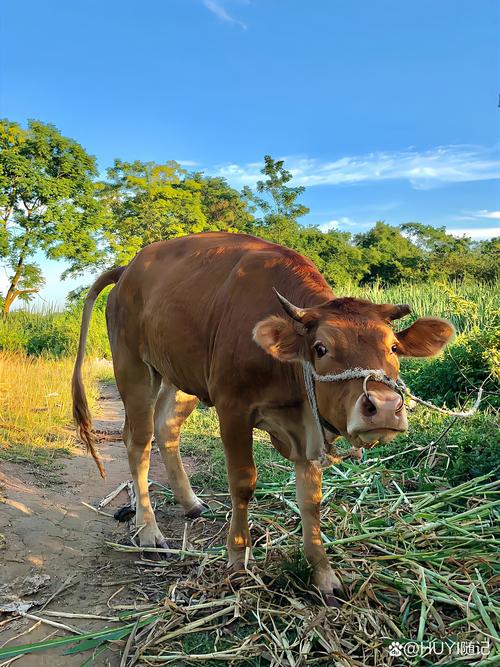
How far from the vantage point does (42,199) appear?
55.1ft

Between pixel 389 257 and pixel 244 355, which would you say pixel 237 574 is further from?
pixel 389 257

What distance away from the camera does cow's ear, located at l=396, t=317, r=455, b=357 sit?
2.51 m

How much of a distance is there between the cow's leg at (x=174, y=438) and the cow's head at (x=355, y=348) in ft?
5.89

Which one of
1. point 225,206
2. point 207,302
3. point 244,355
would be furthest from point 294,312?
point 225,206

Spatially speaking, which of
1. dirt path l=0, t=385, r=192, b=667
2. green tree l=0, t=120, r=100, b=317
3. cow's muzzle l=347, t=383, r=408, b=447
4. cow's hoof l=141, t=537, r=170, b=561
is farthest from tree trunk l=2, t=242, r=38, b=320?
cow's muzzle l=347, t=383, r=408, b=447

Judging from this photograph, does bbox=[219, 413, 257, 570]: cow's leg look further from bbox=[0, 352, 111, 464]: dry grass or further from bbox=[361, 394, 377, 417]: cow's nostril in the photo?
bbox=[0, 352, 111, 464]: dry grass

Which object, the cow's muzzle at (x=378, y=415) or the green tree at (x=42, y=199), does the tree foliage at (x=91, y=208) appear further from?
the cow's muzzle at (x=378, y=415)

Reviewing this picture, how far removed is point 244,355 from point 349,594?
1.32m

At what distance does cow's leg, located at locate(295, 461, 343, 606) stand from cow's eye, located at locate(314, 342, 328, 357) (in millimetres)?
898

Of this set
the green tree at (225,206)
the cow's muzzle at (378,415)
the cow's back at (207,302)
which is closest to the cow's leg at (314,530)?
the cow's back at (207,302)

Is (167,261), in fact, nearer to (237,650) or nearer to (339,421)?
(339,421)

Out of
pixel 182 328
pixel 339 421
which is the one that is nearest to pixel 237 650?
pixel 339 421

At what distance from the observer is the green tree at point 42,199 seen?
16094mm

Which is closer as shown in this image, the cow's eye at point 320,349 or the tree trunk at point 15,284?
the cow's eye at point 320,349
